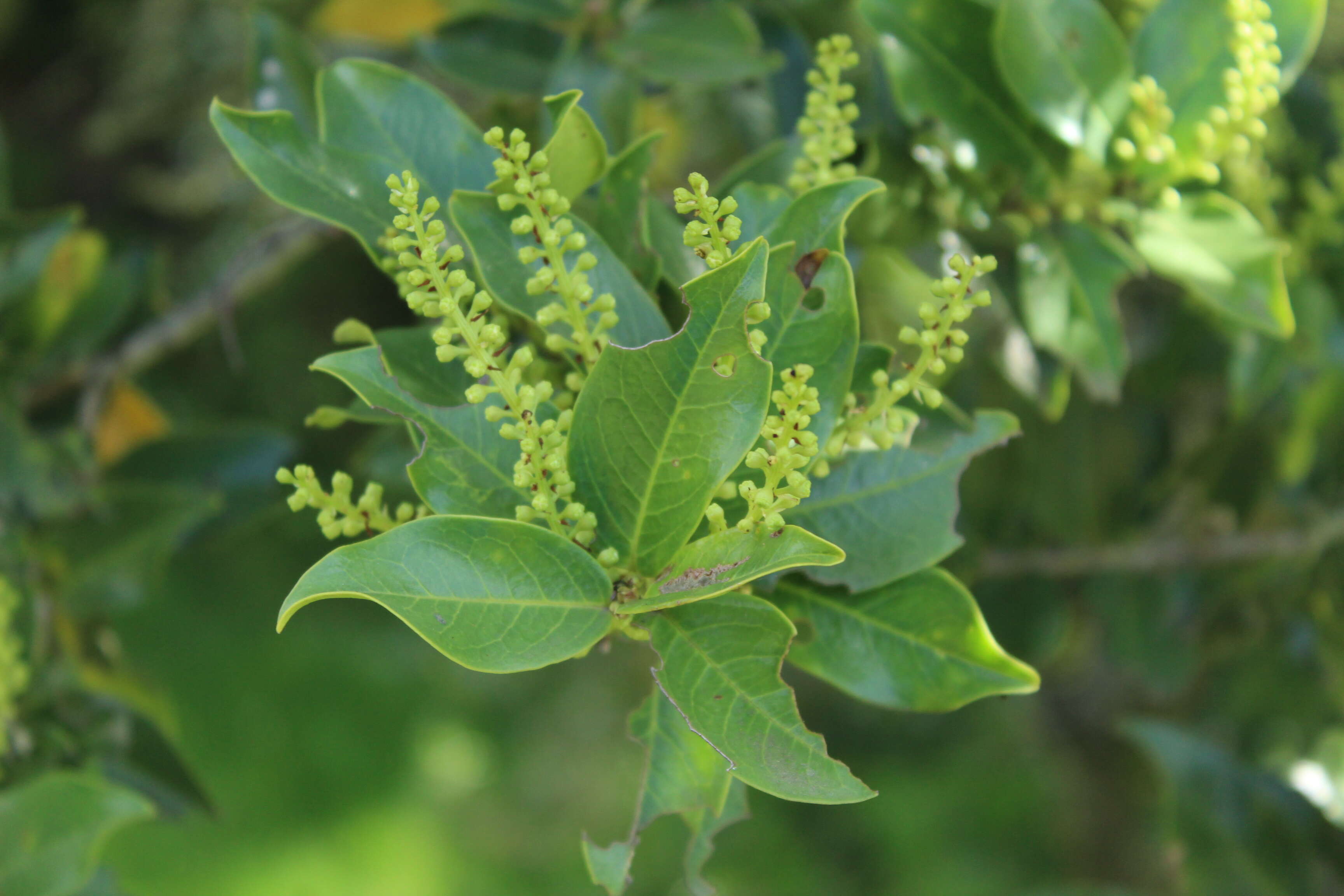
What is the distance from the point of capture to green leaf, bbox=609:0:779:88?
1105mm

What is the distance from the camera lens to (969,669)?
728 millimetres

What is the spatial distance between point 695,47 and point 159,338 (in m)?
0.85

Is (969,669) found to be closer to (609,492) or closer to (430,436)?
(609,492)

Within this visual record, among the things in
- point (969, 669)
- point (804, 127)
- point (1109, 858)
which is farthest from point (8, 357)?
point (1109, 858)

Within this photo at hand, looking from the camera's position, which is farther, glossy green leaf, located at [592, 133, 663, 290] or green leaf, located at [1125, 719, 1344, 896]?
green leaf, located at [1125, 719, 1344, 896]

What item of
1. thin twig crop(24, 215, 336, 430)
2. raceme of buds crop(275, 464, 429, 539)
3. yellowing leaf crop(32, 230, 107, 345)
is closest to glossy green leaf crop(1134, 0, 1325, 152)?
raceme of buds crop(275, 464, 429, 539)

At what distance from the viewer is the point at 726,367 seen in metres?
0.62

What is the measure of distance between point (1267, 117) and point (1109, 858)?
1.88m

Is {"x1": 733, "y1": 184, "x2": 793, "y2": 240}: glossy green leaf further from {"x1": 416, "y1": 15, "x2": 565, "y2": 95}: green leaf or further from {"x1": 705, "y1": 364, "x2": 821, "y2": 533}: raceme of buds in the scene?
{"x1": 416, "y1": 15, "x2": 565, "y2": 95}: green leaf

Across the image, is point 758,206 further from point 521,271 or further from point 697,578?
point 697,578

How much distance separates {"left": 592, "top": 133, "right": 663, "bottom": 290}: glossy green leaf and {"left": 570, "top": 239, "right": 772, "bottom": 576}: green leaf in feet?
0.57

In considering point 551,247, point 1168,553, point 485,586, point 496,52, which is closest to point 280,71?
point 496,52

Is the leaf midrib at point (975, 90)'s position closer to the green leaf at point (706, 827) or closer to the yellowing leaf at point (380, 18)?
the green leaf at point (706, 827)

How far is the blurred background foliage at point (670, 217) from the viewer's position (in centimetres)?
113
